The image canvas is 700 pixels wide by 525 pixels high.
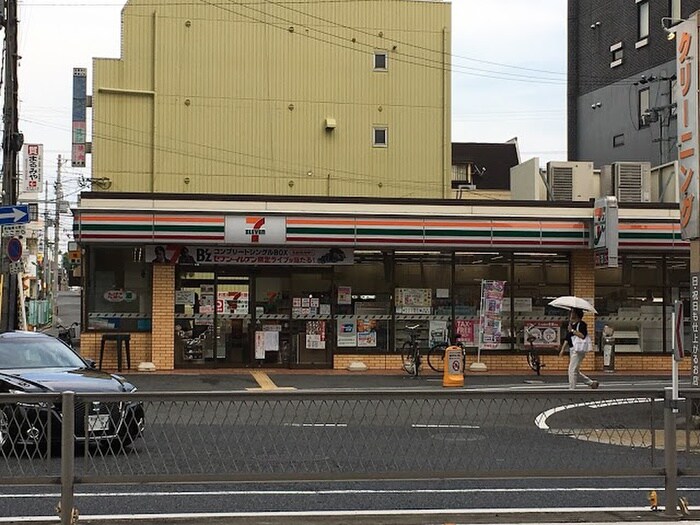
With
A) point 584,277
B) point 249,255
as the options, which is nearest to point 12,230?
point 249,255

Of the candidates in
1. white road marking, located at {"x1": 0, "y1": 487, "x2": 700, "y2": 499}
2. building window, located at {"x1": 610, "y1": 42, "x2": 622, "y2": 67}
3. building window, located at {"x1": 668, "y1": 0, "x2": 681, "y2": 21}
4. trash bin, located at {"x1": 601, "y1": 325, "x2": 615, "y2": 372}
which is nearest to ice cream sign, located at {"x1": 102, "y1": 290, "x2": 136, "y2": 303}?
trash bin, located at {"x1": 601, "y1": 325, "x2": 615, "y2": 372}

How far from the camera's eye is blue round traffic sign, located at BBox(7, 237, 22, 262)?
64.6ft

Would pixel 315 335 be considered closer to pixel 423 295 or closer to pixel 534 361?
pixel 423 295

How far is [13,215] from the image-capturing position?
1788 centimetres

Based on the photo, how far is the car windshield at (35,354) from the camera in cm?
1256

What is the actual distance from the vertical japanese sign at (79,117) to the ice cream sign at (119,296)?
28.3 feet

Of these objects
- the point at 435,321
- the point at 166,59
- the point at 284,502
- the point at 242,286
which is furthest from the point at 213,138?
the point at 284,502

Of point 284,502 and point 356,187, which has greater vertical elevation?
point 356,187

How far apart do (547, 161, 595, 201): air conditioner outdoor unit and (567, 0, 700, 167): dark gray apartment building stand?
891cm

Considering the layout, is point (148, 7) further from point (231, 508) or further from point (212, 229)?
point (231, 508)

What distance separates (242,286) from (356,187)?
420 inches

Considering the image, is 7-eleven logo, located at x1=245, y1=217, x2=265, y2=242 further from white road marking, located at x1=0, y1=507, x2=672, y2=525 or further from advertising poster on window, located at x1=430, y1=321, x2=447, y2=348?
white road marking, located at x1=0, y1=507, x2=672, y2=525

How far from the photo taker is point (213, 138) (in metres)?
32.7

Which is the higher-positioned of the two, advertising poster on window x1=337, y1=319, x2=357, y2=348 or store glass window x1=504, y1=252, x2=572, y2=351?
store glass window x1=504, y1=252, x2=572, y2=351
